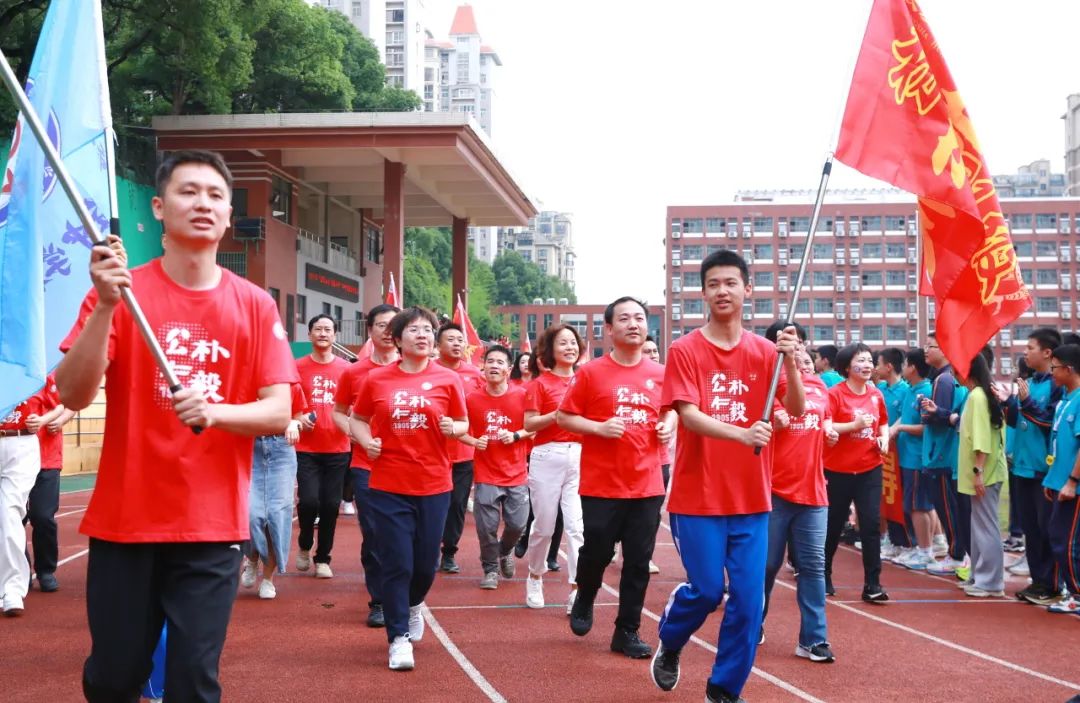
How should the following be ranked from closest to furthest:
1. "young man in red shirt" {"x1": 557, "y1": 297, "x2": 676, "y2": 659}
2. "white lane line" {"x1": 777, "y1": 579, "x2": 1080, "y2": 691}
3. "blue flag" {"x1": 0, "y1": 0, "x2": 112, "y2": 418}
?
"blue flag" {"x1": 0, "y1": 0, "x2": 112, "y2": 418} → "white lane line" {"x1": 777, "y1": 579, "x2": 1080, "y2": 691} → "young man in red shirt" {"x1": 557, "y1": 297, "x2": 676, "y2": 659}

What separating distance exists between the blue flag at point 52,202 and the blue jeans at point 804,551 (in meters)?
4.37

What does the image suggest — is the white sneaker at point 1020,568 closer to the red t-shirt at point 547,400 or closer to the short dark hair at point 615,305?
the red t-shirt at point 547,400

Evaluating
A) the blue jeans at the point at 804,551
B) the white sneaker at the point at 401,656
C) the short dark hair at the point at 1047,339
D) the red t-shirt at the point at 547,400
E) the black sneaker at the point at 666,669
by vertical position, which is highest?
the short dark hair at the point at 1047,339

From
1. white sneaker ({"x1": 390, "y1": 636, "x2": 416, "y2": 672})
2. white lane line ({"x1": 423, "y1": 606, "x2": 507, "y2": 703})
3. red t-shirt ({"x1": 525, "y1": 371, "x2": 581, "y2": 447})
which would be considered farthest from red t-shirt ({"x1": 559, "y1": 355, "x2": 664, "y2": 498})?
red t-shirt ({"x1": 525, "y1": 371, "x2": 581, "y2": 447})

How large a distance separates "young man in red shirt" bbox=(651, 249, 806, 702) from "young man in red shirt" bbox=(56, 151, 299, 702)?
2.40 metres

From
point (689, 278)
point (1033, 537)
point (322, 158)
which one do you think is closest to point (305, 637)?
point (1033, 537)

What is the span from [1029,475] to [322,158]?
26.1m

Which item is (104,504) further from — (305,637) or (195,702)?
(305,637)

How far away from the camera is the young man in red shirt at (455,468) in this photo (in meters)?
9.66

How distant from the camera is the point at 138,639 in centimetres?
338

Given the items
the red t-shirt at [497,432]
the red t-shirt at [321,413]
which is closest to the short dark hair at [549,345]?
the red t-shirt at [497,432]

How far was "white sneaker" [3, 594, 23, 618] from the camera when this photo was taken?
759cm

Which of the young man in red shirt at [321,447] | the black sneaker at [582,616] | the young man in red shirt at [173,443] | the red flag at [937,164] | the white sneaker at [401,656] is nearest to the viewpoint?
the young man in red shirt at [173,443]

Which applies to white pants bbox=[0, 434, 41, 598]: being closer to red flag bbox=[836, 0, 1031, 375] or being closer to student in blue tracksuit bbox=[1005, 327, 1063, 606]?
red flag bbox=[836, 0, 1031, 375]
